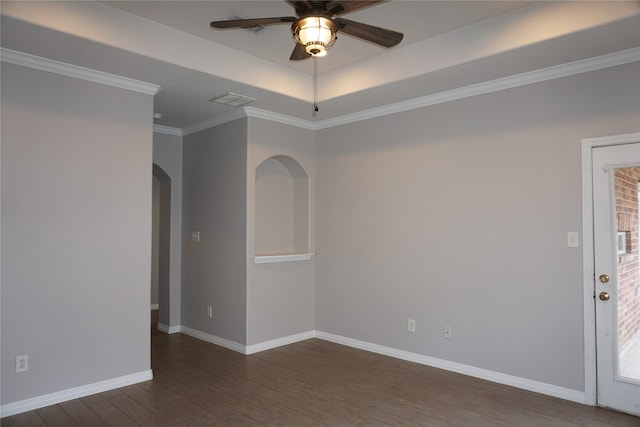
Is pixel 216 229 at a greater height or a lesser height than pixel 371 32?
lesser

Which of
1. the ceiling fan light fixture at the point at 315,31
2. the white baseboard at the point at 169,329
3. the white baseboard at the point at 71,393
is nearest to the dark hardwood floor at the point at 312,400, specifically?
the white baseboard at the point at 71,393

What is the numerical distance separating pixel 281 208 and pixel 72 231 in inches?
99.8

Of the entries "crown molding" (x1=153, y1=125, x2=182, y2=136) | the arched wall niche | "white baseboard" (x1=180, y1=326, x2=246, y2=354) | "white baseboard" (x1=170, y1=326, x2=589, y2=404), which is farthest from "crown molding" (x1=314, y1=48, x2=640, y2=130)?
"white baseboard" (x1=180, y1=326, x2=246, y2=354)

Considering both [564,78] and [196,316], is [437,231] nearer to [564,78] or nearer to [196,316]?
[564,78]

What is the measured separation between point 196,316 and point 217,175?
5.93 feet

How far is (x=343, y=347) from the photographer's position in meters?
4.91

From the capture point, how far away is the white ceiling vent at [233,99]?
4273mm

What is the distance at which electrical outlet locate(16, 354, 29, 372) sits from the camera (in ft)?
10.4

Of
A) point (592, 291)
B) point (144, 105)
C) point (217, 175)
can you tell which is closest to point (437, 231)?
point (592, 291)

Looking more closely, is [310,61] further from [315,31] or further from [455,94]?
[315,31]

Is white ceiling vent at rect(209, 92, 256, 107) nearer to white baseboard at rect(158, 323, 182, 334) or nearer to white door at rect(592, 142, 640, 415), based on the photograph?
white baseboard at rect(158, 323, 182, 334)

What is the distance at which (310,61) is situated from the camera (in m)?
4.17

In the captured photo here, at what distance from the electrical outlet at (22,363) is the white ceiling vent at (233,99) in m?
2.76

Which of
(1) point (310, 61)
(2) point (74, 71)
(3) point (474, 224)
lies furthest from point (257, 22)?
(3) point (474, 224)
